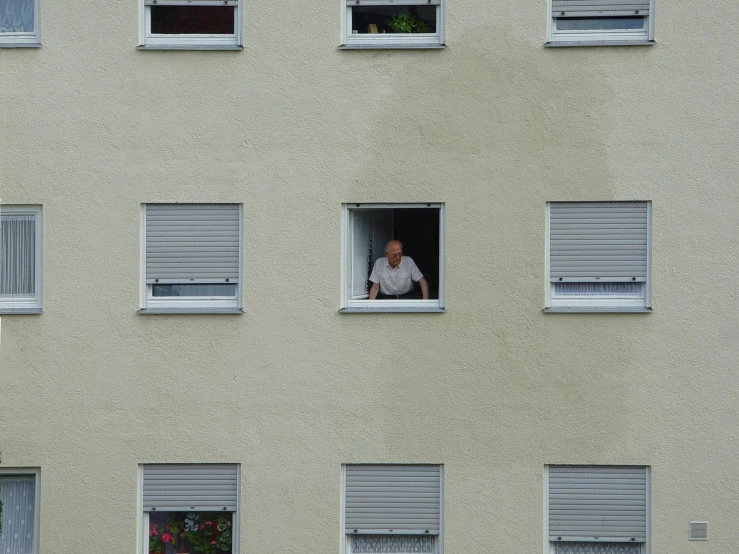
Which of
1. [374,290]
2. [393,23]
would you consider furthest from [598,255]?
[393,23]

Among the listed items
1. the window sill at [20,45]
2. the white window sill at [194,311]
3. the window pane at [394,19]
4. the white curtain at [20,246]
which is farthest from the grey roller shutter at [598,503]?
the window sill at [20,45]

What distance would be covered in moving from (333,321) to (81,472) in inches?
121

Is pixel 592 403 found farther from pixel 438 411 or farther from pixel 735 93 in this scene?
pixel 735 93

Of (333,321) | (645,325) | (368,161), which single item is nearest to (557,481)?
(645,325)

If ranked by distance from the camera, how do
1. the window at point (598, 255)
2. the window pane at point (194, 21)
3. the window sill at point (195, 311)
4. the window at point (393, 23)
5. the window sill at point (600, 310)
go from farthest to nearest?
1. the window pane at point (194, 21)
2. the window at point (393, 23)
3. the window sill at point (195, 311)
4. the window at point (598, 255)
5. the window sill at point (600, 310)

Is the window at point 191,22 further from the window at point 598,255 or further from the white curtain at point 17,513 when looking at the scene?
the white curtain at point 17,513

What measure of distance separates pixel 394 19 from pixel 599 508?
18.3 ft

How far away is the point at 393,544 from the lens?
12.8 meters

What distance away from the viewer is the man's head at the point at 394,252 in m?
12.9

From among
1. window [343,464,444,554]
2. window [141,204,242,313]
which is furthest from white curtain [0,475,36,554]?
window [343,464,444,554]

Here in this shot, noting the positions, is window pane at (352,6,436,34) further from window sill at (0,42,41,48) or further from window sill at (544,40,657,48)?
window sill at (0,42,41,48)

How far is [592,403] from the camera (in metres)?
12.4

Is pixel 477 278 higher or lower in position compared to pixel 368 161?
lower

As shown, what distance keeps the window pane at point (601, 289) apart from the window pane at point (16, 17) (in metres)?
6.31
